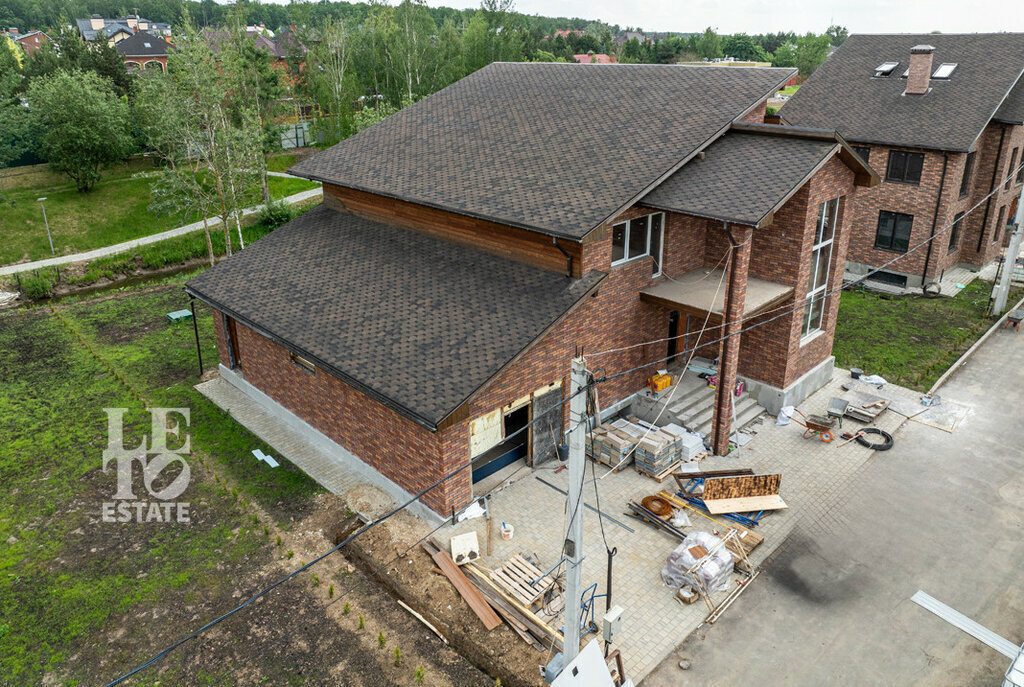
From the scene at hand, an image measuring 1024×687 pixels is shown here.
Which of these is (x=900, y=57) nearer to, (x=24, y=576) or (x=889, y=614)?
(x=889, y=614)

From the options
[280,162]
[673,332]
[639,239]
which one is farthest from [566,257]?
[280,162]

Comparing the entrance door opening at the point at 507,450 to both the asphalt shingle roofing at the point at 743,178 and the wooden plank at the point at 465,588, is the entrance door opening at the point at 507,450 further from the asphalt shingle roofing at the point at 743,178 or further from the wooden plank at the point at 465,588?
the asphalt shingle roofing at the point at 743,178

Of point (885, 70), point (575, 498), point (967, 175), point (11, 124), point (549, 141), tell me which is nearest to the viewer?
point (575, 498)

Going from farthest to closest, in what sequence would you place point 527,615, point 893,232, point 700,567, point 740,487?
point 893,232
point 740,487
point 700,567
point 527,615

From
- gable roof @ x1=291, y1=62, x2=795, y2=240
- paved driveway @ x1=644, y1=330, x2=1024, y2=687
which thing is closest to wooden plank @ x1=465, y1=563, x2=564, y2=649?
paved driveway @ x1=644, y1=330, x2=1024, y2=687

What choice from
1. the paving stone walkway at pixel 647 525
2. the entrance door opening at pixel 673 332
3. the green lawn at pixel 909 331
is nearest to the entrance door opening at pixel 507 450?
the paving stone walkway at pixel 647 525

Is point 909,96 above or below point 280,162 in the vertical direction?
above

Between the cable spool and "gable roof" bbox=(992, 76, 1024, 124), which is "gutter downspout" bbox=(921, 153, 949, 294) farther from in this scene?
the cable spool

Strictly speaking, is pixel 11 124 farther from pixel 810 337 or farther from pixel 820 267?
pixel 810 337
